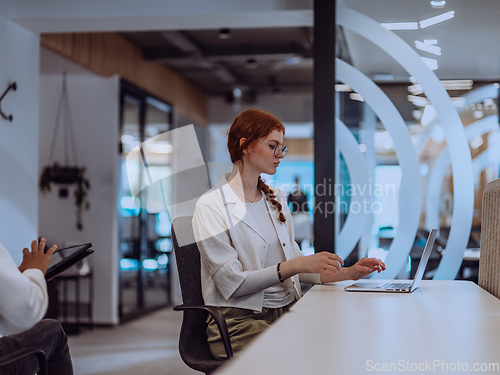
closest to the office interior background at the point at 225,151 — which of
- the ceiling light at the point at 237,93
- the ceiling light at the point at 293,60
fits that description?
the ceiling light at the point at 293,60

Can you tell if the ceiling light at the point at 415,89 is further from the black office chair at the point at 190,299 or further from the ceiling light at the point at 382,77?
the black office chair at the point at 190,299

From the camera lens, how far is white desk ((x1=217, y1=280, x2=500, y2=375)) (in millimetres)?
870

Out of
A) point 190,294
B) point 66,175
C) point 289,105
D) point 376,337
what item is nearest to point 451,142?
point 190,294

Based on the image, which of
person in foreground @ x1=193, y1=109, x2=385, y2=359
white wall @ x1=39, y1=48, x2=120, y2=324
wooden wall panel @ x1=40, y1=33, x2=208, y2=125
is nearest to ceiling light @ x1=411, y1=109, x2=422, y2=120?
person in foreground @ x1=193, y1=109, x2=385, y2=359

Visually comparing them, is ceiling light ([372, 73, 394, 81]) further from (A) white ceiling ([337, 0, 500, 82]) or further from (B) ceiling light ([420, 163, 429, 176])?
(B) ceiling light ([420, 163, 429, 176])

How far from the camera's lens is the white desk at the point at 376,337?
870mm

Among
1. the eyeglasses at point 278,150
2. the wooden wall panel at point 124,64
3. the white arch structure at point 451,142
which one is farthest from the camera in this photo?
the wooden wall panel at point 124,64

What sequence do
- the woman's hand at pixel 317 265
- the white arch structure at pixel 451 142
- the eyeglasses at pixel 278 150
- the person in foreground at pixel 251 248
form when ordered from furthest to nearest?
1. the white arch structure at pixel 451 142
2. the eyeglasses at pixel 278 150
3. the person in foreground at pixel 251 248
4. the woman's hand at pixel 317 265

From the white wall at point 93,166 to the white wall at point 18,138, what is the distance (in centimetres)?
159

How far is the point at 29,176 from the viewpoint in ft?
11.4

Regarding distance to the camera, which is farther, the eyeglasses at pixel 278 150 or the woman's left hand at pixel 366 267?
the eyeglasses at pixel 278 150

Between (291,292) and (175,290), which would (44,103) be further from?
(291,292)

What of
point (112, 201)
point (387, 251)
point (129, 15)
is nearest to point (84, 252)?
point (387, 251)

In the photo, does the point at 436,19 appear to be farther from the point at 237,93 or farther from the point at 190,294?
the point at 237,93
